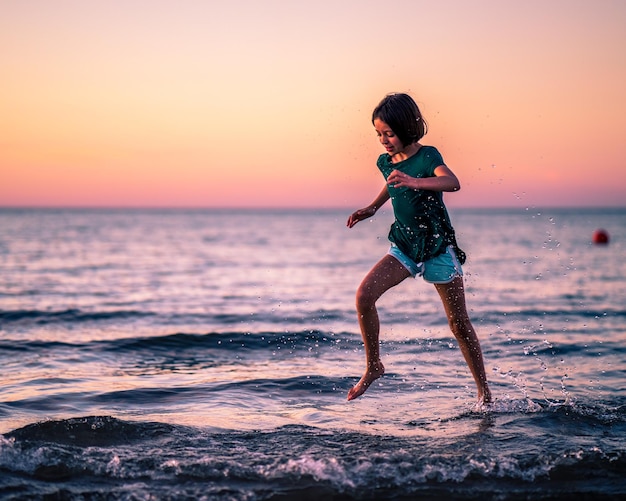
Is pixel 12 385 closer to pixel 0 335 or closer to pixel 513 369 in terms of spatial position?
pixel 0 335

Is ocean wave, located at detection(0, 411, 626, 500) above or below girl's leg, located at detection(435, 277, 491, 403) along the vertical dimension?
below

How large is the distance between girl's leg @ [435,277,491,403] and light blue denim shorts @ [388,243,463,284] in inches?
2.8

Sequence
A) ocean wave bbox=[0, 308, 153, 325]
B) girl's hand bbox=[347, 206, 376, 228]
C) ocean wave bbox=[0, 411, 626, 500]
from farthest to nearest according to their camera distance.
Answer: ocean wave bbox=[0, 308, 153, 325] < girl's hand bbox=[347, 206, 376, 228] < ocean wave bbox=[0, 411, 626, 500]

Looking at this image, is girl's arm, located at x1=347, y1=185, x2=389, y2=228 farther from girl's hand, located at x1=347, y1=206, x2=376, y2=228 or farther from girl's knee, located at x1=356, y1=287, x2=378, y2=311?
girl's knee, located at x1=356, y1=287, x2=378, y2=311

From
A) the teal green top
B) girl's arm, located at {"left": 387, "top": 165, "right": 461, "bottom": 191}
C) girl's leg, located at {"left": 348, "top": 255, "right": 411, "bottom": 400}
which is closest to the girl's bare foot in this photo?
girl's leg, located at {"left": 348, "top": 255, "right": 411, "bottom": 400}

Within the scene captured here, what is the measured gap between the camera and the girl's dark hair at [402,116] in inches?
197

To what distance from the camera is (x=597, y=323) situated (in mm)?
11125

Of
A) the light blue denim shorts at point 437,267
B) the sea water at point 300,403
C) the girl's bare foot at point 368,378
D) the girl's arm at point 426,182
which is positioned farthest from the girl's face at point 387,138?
the sea water at point 300,403

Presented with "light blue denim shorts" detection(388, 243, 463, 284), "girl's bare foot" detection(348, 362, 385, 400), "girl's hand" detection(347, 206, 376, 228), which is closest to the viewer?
"light blue denim shorts" detection(388, 243, 463, 284)

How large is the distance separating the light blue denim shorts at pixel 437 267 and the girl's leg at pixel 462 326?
0.07 m

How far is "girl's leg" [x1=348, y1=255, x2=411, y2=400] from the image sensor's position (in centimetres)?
516

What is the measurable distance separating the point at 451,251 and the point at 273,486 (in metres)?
2.31

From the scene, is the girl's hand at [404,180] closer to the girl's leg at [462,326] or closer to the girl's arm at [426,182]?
the girl's arm at [426,182]

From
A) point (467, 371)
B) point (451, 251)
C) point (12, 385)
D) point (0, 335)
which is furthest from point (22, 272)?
point (451, 251)
